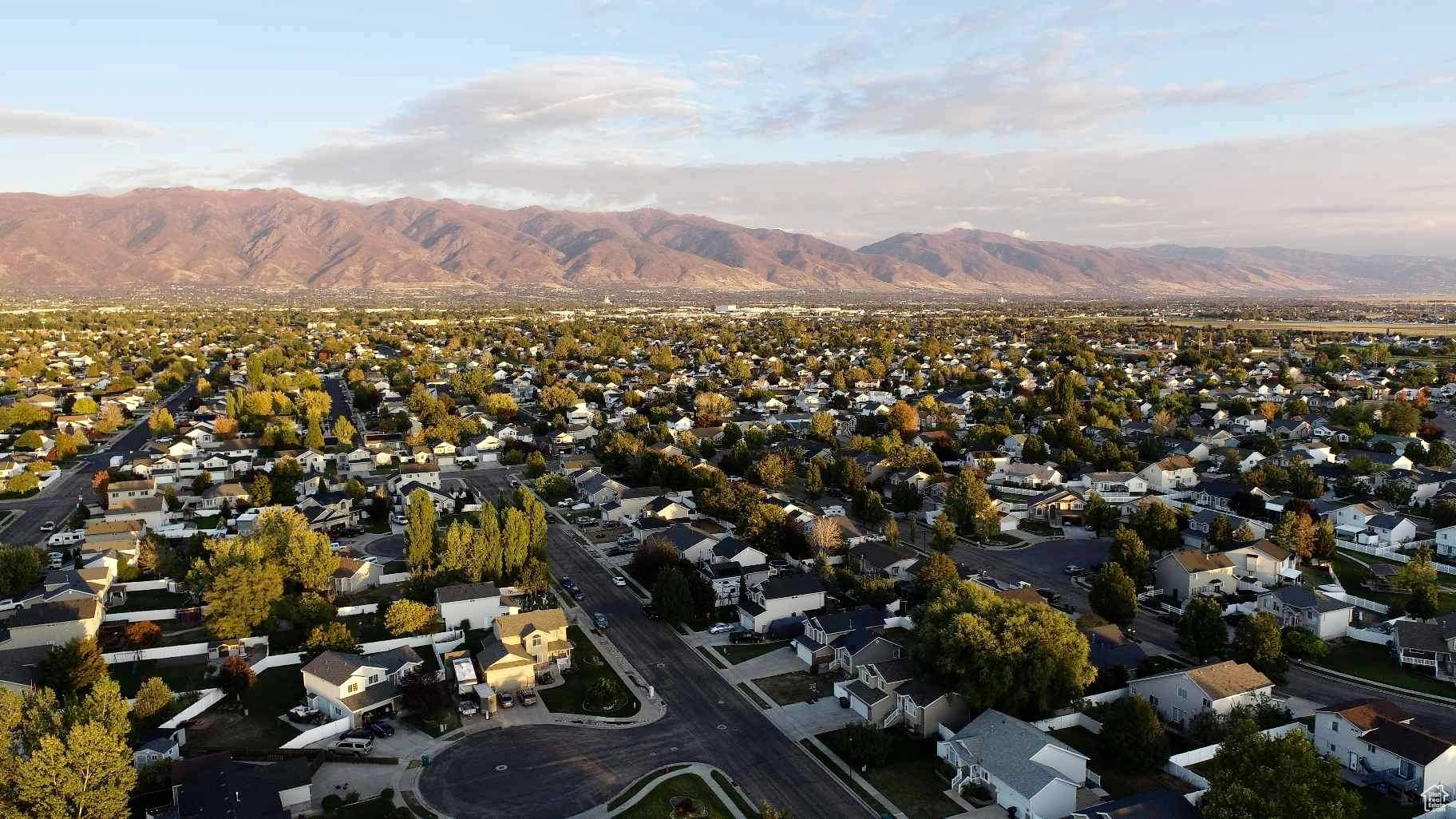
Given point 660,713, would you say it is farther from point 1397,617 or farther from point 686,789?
point 1397,617

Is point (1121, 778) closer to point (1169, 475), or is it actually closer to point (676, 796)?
point (676, 796)

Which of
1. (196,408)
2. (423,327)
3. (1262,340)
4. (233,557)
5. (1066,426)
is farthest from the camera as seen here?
(423,327)

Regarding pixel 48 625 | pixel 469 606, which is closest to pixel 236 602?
pixel 48 625

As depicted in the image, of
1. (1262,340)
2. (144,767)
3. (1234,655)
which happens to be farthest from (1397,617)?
(1262,340)

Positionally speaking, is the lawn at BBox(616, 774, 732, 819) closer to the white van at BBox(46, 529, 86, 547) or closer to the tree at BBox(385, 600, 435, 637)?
the tree at BBox(385, 600, 435, 637)

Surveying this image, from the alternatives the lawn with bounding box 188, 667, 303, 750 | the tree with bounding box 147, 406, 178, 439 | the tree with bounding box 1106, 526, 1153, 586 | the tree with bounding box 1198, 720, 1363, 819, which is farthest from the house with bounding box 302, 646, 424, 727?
the tree with bounding box 147, 406, 178, 439

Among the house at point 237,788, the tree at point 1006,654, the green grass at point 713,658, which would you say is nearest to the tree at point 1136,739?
the tree at point 1006,654

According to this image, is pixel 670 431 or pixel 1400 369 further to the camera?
pixel 1400 369
